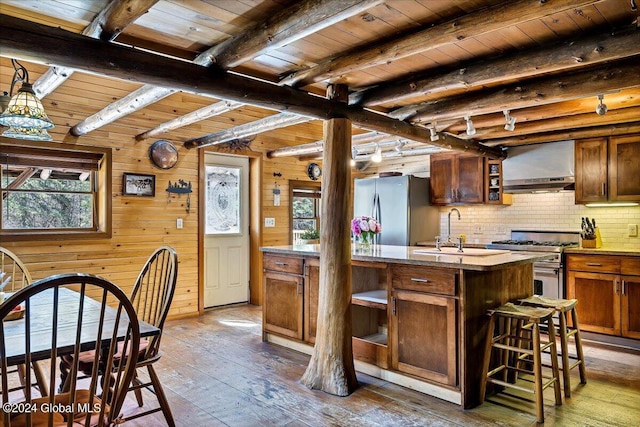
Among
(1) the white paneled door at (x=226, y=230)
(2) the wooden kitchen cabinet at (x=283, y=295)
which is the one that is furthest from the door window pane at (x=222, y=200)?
(2) the wooden kitchen cabinet at (x=283, y=295)

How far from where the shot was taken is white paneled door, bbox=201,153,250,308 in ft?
18.9

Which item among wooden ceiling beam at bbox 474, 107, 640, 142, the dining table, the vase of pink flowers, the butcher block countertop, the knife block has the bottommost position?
the dining table

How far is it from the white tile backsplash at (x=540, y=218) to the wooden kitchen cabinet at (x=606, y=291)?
73cm

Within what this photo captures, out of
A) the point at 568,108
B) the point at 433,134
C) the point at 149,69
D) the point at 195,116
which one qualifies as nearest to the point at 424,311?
the point at 433,134

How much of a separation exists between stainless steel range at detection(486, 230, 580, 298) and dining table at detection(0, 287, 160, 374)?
3.76m

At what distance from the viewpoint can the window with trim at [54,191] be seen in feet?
13.7

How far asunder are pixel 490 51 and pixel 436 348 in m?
1.98

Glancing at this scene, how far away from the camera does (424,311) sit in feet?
9.92

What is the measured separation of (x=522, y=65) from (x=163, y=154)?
154 inches

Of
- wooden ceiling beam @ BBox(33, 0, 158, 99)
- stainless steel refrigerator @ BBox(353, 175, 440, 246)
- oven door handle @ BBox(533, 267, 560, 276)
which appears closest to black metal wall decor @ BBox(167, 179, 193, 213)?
stainless steel refrigerator @ BBox(353, 175, 440, 246)

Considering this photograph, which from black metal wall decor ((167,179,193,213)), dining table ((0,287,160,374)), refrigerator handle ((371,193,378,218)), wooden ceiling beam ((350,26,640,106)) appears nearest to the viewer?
dining table ((0,287,160,374))

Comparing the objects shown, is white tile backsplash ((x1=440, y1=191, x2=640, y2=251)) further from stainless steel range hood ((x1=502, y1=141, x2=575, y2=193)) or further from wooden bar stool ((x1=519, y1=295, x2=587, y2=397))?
wooden bar stool ((x1=519, y1=295, x2=587, y2=397))

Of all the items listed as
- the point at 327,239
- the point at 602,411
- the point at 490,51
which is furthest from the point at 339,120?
the point at 602,411

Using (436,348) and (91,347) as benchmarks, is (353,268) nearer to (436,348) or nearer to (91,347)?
(436,348)
